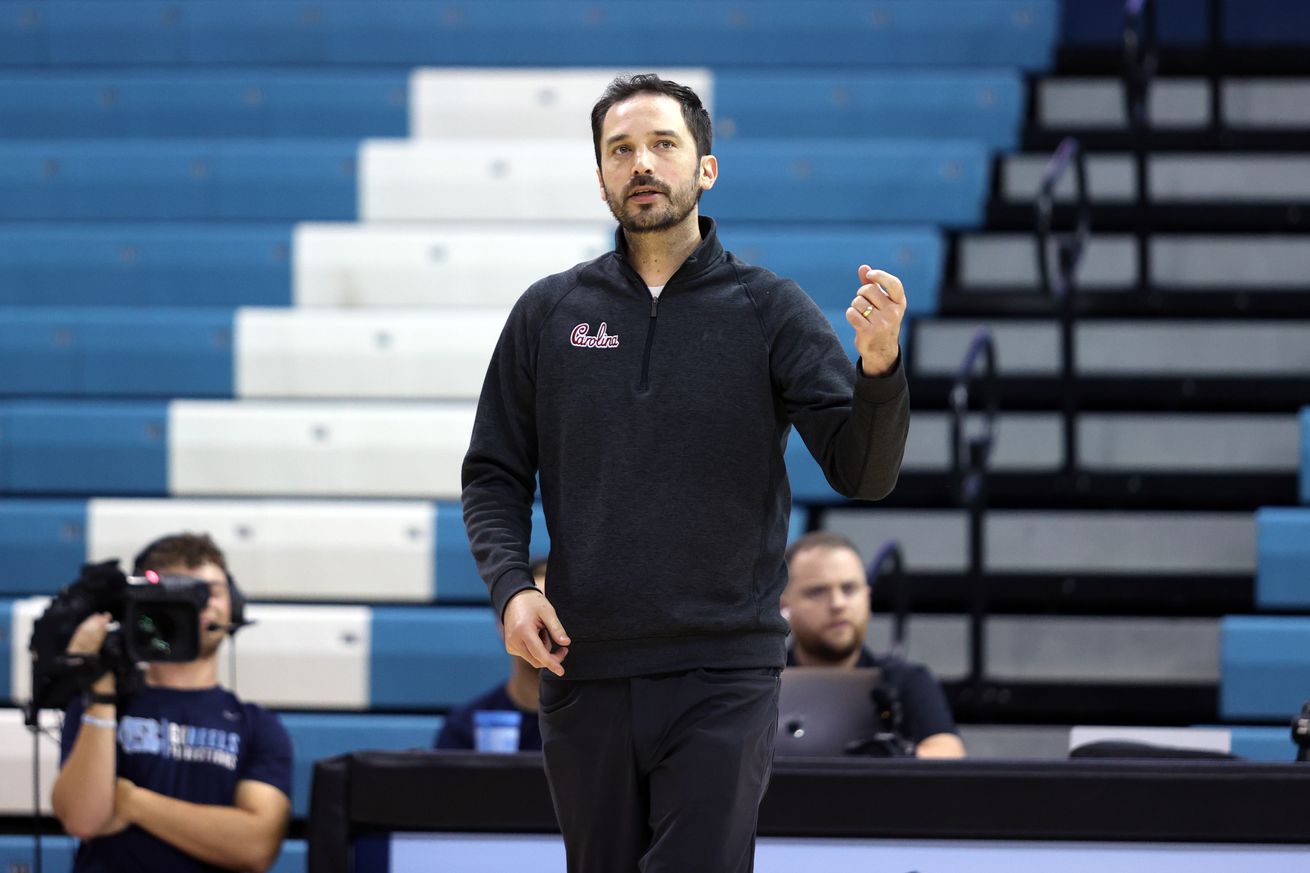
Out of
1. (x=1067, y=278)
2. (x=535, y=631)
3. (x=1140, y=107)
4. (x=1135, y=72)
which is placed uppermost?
(x=1135, y=72)

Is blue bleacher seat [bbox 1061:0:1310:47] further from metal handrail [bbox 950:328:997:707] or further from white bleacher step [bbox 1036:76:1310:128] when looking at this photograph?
metal handrail [bbox 950:328:997:707]

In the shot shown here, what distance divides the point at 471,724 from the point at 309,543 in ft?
5.09

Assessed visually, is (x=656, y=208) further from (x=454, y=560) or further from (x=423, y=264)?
(x=423, y=264)

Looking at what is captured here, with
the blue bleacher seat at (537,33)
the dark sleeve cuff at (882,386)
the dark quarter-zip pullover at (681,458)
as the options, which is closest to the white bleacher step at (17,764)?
the blue bleacher seat at (537,33)

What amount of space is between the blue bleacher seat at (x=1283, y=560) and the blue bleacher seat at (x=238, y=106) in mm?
3334

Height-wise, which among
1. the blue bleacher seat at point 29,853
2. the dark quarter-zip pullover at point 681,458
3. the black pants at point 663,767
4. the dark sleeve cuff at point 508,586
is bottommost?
the blue bleacher seat at point 29,853

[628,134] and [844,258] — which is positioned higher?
[844,258]

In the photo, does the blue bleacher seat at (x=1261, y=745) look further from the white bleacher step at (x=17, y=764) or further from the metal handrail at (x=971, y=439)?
the white bleacher step at (x=17, y=764)

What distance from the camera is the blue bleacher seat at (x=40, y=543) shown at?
561cm

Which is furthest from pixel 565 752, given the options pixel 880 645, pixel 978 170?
pixel 978 170

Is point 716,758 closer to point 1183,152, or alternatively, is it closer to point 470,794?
point 470,794

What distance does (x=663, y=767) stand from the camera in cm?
192

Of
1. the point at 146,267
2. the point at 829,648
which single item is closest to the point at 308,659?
the point at 146,267

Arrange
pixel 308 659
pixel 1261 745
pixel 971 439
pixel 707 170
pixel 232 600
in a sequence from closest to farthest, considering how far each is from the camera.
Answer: pixel 707 170 → pixel 232 600 → pixel 1261 745 → pixel 971 439 → pixel 308 659
